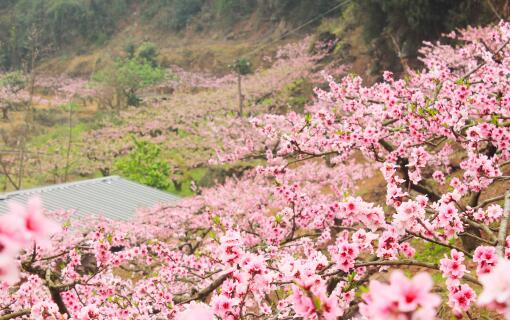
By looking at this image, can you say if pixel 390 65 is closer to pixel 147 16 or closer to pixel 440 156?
pixel 440 156

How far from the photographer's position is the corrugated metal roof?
46.7 ft

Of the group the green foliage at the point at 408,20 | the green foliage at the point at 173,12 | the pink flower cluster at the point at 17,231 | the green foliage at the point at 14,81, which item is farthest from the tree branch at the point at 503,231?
the green foliage at the point at 173,12

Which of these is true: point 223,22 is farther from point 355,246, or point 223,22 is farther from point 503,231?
point 503,231

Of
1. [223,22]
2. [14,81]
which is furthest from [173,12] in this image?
[14,81]

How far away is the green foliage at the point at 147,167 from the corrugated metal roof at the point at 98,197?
7.50 feet

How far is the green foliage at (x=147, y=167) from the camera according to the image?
66.2 feet

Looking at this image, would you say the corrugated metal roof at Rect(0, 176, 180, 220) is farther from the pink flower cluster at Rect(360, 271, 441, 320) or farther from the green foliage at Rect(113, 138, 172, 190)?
the pink flower cluster at Rect(360, 271, 441, 320)

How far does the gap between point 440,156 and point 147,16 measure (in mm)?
47863

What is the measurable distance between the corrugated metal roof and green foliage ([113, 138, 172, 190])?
2287 millimetres

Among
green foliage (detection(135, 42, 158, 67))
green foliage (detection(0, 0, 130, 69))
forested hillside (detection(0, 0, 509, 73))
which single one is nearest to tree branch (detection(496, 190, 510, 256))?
forested hillside (detection(0, 0, 509, 73))

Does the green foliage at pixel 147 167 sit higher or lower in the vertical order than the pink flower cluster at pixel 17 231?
lower

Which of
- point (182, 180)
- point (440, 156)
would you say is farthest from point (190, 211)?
point (182, 180)

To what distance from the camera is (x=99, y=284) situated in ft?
15.1

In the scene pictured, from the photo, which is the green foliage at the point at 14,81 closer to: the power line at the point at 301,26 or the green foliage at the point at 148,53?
the green foliage at the point at 148,53
